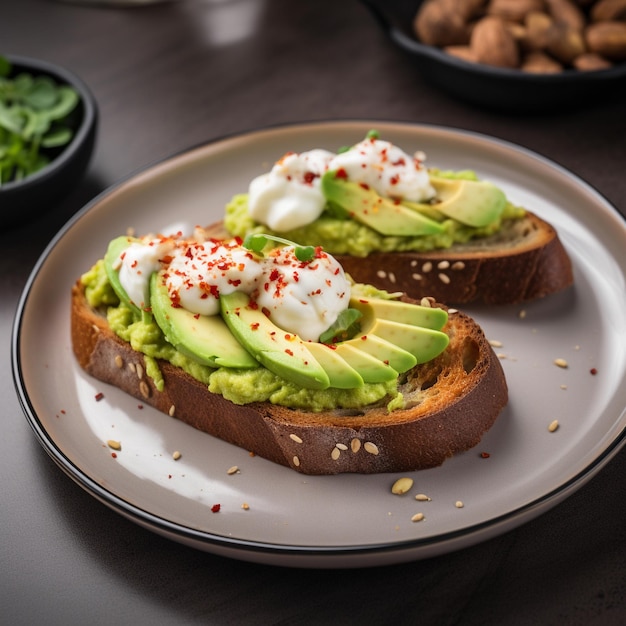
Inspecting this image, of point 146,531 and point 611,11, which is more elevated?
point 611,11

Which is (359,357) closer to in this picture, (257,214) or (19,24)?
(257,214)

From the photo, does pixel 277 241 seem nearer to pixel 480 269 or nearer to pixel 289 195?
pixel 289 195

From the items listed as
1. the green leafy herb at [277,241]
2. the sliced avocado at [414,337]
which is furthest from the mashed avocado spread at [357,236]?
the sliced avocado at [414,337]

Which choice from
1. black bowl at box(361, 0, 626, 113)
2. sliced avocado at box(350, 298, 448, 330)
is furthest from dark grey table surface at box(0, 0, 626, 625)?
sliced avocado at box(350, 298, 448, 330)

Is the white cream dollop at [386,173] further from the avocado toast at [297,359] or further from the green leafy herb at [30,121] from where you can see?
the green leafy herb at [30,121]

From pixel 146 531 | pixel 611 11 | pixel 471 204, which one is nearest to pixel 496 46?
pixel 611 11

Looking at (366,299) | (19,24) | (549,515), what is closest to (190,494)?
(366,299)
